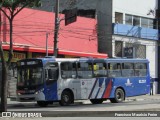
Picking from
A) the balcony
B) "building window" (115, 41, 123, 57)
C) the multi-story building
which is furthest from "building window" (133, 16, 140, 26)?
"building window" (115, 41, 123, 57)

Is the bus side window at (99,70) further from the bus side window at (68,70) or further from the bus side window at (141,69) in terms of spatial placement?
the bus side window at (141,69)

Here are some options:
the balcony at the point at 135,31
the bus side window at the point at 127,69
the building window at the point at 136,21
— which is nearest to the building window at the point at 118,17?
the balcony at the point at 135,31

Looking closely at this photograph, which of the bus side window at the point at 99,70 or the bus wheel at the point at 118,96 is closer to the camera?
the bus side window at the point at 99,70

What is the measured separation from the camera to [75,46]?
37969mm

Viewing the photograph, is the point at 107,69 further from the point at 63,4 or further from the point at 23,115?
the point at 63,4

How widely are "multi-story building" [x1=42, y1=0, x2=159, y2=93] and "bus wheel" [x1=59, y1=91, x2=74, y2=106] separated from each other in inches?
513

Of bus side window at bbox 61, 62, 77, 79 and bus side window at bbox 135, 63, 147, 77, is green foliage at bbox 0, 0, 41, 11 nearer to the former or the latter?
bus side window at bbox 61, 62, 77, 79

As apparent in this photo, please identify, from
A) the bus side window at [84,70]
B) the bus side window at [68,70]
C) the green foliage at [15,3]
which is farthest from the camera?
the bus side window at [84,70]

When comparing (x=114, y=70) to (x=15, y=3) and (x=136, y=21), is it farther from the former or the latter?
(x=136, y=21)

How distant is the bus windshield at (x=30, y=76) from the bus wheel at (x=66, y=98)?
184cm

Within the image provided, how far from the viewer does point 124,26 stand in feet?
140

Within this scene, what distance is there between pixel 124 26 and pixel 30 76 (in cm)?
1830

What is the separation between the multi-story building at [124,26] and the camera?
41.5 metres

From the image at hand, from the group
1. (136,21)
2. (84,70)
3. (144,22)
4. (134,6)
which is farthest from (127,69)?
(144,22)
